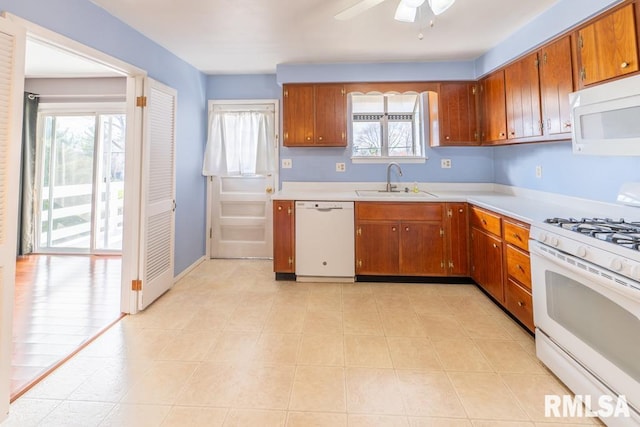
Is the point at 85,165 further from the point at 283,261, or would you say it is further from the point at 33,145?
the point at 283,261

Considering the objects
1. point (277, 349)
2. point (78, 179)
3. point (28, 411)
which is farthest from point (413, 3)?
point (78, 179)

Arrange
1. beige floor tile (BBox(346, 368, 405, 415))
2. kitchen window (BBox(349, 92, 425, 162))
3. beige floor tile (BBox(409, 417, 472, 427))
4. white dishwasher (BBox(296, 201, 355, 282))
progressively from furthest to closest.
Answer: kitchen window (BBox(349, 92, 425, 162)), white dishwasher (BBox(296, 201, 355, 282)), beige floor tile (BBox(346, 368, 405, 415)), beige floor tile (BBox(409, 417, 472, 427))

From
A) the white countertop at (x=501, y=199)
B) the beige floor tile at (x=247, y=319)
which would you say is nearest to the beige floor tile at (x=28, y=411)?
the beige floor tile at (x=247, y=319)

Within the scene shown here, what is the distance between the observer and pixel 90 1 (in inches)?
80.8

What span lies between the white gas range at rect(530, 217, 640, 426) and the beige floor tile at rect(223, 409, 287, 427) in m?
1.45

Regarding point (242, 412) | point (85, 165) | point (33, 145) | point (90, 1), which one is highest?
point (90, 1)

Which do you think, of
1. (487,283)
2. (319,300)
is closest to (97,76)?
(319,300)

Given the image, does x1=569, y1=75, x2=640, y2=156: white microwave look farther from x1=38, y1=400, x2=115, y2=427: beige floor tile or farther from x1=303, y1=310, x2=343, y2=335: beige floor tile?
x1=38, y1=400, x2=115, y2=427: beige floor tile

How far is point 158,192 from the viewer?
2799 mm

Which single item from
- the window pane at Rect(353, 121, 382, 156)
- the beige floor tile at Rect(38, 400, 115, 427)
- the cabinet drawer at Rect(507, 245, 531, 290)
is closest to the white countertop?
the cabinet drawer at Rect(507, 245, 531, 290)

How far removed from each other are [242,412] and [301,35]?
2.89 metres

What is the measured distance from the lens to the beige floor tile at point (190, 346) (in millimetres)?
1947

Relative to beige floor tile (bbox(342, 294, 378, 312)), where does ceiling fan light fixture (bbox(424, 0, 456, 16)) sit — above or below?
above

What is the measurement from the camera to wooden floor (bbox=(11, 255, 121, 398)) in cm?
192
